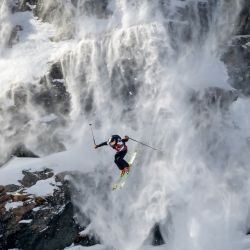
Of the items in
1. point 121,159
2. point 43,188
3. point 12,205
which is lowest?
point 12,205

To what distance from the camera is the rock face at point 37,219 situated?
2423 cm

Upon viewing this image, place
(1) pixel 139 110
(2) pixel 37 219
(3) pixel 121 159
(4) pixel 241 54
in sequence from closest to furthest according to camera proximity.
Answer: (3) pixel 121 159 < (2) pixel 37 219 < (1) pixel 139 110 < (4) pixel 241 54

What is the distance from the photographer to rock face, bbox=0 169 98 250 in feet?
79.5

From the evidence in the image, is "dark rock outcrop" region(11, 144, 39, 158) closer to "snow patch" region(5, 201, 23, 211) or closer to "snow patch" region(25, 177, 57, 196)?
"snow patch" region(25, 177, 57, 196)

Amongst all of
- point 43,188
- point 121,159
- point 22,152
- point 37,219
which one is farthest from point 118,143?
point 22,152

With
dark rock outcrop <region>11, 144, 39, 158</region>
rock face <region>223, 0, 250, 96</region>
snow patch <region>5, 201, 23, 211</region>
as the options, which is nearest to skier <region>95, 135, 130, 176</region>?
snow patch <region>5, 201, 23, 211</region>

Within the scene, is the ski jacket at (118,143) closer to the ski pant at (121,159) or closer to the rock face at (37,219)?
the ski pant at (121,159)

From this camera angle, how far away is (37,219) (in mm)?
24547

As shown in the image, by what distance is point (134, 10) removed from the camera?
95.5 feet

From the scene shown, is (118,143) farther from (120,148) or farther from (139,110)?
(139,110)

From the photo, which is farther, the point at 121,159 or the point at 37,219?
the point at 37,219

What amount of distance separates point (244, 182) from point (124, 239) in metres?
6.20

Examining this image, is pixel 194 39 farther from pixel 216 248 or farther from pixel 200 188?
pixel 216 248

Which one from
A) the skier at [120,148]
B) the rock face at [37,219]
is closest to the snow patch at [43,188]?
the rock face at [37,219]
